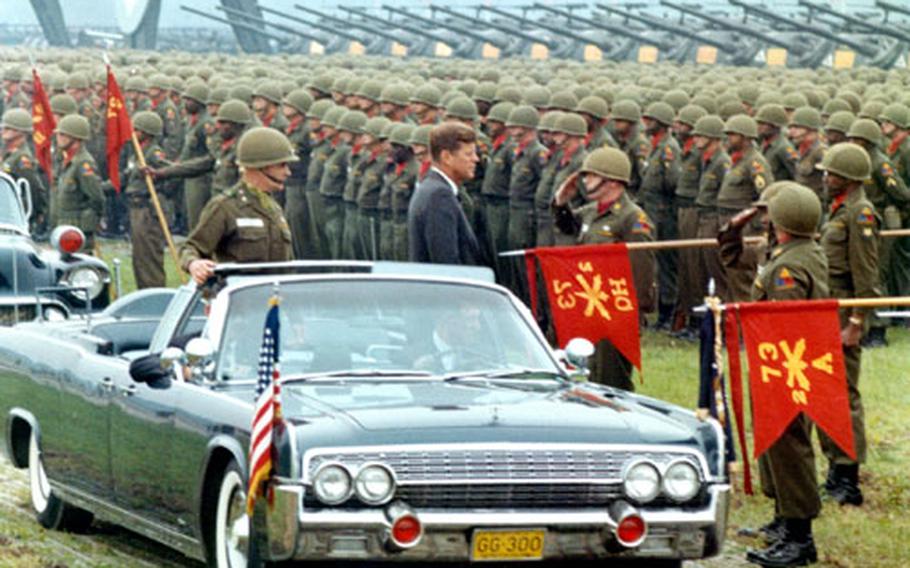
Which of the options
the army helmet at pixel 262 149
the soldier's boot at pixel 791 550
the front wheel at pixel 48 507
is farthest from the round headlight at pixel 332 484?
the army helmet at pixel 262 149

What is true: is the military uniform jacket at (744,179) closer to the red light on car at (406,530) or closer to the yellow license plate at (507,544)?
the yellow license plate at (507,544)

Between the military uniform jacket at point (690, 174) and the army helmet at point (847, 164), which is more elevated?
the army helmet at point (847, 164)

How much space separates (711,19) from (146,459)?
5163 centimetres

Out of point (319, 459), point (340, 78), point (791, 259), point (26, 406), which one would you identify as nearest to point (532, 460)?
point (319, 459)

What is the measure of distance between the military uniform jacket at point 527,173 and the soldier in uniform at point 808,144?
7.48ft

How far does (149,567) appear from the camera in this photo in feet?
36.2

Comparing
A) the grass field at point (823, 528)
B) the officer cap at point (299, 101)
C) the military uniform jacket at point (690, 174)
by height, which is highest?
the officer cap at point (299, 101)

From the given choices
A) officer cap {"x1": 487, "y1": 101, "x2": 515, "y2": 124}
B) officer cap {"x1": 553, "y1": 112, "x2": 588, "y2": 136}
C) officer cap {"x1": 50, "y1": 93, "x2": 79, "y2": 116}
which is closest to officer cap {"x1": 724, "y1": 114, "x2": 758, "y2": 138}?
officer cap {"x1": 553, "y1": 112, "x2": 588, "y2": 136}

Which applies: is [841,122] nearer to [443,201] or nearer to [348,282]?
[443,201]

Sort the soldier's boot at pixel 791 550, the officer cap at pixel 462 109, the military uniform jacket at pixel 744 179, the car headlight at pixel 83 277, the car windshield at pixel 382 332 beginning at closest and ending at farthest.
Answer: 1. the car windshield at pixel 382 332
2. the soldier's boot at pixel 791 550
3. the car headlight at pixel 83 277
4. the military uniform jacket at pixel 744 179
5. the officer cap at pixel 462 109

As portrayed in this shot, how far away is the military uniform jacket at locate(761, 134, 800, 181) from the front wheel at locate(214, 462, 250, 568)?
13435 mm

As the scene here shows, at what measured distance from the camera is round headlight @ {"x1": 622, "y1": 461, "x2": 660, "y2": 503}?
898cm

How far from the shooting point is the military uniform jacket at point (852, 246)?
13.6m

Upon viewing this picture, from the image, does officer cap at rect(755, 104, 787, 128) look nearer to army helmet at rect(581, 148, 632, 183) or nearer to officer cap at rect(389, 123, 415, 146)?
officer cap at rect(389, 123, 415, 146)
